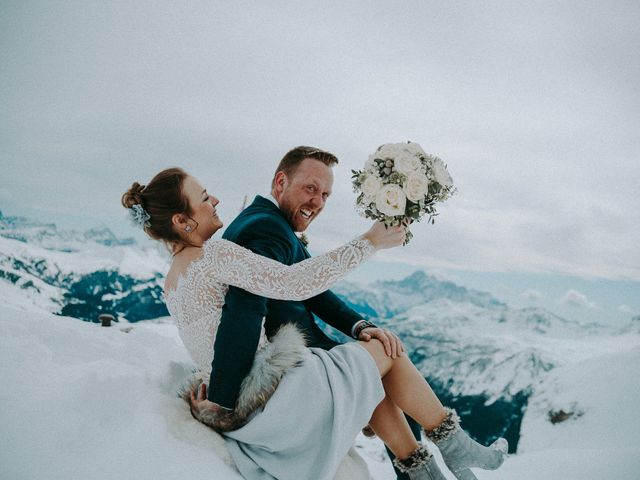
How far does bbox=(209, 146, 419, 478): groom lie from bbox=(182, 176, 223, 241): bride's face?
15 cm

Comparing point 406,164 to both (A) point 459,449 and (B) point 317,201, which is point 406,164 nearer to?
(B) point 317,201

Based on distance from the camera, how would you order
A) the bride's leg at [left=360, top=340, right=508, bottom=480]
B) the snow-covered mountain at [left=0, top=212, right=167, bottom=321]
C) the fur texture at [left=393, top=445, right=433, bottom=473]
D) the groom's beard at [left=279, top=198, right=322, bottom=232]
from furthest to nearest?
the snow-covered mountain at [left=0, top=212, right=167, bottom=321]
the groom's beard at [left=279, top=198, right=322, bottom=232]
the fur texture at [left=393, top=445, right=433, bottom=473]
the bride's leg at [left=360, top=340, right=508, bottom=480]

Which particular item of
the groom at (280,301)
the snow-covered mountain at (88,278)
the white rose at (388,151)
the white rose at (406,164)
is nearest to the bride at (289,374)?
the groom at (280,301)

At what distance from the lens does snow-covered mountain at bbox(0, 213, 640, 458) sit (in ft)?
180

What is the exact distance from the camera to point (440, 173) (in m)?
2.97

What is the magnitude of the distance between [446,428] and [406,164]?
1810mm

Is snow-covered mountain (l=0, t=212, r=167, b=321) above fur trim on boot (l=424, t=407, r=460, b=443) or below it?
below

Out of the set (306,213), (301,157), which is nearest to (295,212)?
(306,213)

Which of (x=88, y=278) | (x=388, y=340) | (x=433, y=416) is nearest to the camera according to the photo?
(x=433, y=416)

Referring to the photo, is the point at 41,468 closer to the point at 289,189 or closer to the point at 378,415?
the point at 378,415

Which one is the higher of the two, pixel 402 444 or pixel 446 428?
pixel 446 428

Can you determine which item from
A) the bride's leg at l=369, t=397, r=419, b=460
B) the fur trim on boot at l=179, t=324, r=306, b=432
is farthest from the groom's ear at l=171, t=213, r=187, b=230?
the bride's leg at l=369, t=397, r=419, b=460

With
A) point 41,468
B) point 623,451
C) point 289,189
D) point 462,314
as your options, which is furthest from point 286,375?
point 462,314

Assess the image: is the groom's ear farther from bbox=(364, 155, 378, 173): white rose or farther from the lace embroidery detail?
bbox=(364, 155, 378, 173): white rose
